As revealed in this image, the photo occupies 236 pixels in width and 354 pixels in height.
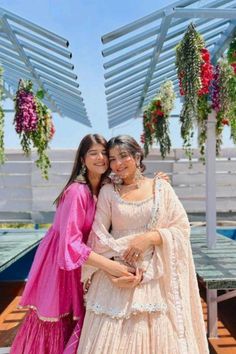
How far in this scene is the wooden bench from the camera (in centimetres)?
259

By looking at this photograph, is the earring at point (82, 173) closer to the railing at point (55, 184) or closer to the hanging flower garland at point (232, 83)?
the hanging flower garland at point (232, 83)

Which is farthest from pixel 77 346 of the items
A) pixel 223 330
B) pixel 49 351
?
pixel 223 330

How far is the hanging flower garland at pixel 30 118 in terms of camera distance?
4078mm

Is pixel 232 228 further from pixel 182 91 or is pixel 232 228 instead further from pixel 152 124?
pixel 182 91

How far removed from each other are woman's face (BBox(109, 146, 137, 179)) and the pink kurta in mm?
177

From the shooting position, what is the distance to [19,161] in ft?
25.6

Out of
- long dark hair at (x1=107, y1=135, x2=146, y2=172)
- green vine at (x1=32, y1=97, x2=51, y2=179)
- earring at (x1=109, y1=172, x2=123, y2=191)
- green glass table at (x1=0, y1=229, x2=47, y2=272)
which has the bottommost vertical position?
green glass table at (x1=0, y1=229, x2=47, y2=272)

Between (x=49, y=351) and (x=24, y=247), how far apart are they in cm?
220

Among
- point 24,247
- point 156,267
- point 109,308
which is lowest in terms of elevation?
point 24,247

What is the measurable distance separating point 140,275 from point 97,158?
534 mm

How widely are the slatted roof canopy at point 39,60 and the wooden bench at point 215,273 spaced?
82.5 inches

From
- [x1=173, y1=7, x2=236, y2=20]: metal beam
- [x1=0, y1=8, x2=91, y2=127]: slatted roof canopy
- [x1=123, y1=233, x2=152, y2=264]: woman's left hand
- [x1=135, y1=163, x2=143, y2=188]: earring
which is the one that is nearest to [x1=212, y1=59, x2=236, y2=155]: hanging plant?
[x1=173, y1=7, x2=236, y2=20]: metal beam

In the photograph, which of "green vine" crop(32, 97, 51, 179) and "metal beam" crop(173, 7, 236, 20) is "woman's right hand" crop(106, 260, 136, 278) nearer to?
"metal beam" crop(173, 7, 236, 20)

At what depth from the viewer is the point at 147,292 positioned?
173 centimetres
